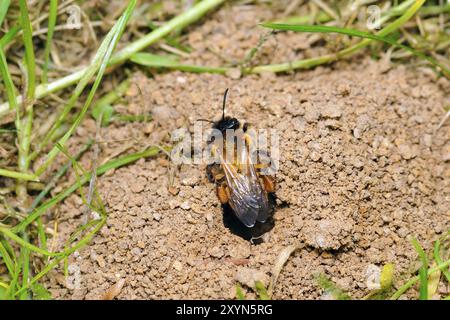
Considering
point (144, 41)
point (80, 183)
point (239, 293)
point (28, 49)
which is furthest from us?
point (144, 41)

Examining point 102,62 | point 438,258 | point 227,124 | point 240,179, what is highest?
point 102,62

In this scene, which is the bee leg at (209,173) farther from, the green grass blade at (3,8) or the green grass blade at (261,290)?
the green grass blade at (3,8)

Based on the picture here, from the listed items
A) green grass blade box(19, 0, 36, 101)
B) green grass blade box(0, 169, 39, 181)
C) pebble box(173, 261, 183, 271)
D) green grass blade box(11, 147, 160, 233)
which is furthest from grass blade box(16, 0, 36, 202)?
pebble box(173, 261, 183, 271)

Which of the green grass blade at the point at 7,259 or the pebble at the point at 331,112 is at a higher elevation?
the pebble at the point at 331,112

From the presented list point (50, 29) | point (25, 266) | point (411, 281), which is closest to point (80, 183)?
point (25, 266)

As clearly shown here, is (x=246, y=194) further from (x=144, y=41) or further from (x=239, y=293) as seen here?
(x=144, y=41)

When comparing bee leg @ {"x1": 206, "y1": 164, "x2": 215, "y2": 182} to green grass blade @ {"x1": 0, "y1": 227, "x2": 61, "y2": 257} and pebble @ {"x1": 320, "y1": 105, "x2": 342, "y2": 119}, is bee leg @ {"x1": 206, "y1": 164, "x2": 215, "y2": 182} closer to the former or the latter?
pebble @ {"x1": 320, "y1": 105, "x2": 342, "y2": 119}

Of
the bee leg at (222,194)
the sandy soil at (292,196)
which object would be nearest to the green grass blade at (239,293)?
the sandy soil at (292,196)
